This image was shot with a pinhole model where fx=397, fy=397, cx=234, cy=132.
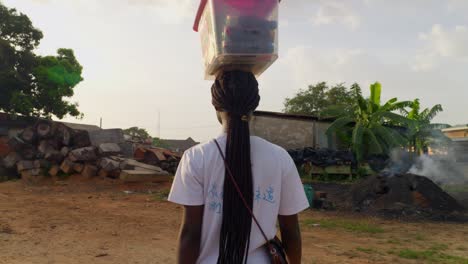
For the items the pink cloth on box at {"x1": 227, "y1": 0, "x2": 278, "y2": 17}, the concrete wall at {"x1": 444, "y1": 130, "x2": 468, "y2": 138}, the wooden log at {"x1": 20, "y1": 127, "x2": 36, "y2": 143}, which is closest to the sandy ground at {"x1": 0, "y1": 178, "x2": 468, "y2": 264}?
the pink cloth on box at {"x1": 227, "y1": 0, "x2": 278, "y2": 17}

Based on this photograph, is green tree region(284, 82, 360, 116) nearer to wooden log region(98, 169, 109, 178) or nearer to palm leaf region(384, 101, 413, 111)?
palm leaf region(384, 101, 413, 111)

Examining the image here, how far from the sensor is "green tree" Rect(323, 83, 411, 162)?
49.2ft

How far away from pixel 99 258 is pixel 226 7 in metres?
4.06

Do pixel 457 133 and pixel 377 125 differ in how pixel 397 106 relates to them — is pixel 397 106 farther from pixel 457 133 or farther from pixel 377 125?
pixel 457 133

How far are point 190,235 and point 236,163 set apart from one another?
0.32 meters

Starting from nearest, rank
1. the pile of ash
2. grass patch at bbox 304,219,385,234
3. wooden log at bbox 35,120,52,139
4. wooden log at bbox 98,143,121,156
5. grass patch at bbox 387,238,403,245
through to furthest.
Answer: grass patch at bbox 387,238,403,245 → grass patch at bbox 304,219,385,234 → the pile of ash → wooden log at bbox 98,143,121,156 → wooden log at bbox 35,120,52,139

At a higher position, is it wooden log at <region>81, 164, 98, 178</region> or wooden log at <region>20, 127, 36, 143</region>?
wooden log at <region>20, 127, 36, 143</region>

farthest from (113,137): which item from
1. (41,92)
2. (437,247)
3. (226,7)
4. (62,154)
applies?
(226,7)

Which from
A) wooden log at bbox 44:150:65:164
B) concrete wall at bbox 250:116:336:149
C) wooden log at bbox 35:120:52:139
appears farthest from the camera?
concrete wall at bbox 250:116:336:149

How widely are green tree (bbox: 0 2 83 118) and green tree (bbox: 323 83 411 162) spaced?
34.7 feet

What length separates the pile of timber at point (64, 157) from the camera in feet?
41.9

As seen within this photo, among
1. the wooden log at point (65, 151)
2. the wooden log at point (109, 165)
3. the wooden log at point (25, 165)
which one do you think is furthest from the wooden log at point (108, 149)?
the wooden log at point (25, 165)

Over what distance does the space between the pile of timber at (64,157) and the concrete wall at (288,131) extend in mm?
5922

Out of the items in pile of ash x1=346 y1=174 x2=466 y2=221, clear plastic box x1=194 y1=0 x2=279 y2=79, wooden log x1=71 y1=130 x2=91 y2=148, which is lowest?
pile of ash x1=346 y1=174 x2=466 y2=221
